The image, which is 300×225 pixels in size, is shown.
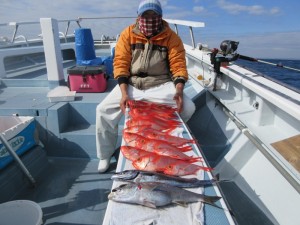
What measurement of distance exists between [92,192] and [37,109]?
1573mm

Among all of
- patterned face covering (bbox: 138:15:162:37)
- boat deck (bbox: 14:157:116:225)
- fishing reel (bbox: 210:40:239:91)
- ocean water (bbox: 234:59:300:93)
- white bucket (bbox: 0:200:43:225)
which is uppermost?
patterned face covering (bbox: 138:15:162:37)

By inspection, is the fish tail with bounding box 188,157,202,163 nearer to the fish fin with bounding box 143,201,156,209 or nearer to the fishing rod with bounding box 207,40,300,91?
the fish fin with bounding box 143,201,156,209

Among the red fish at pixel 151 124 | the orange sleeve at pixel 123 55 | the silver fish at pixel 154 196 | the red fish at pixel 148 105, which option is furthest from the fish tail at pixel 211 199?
the orange sleeve at pixel 123 55

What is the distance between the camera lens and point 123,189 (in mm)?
1541

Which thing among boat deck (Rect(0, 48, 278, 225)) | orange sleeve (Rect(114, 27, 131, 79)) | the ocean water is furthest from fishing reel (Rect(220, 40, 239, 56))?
orange sleeve (Rect(114, 27, 131, 79))

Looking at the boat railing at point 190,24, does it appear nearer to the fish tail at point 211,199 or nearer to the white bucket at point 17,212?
the fish tail at point 211,199

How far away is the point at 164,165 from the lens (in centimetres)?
185

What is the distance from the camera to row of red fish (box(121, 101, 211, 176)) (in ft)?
6.08

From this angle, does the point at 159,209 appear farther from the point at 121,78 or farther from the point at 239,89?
the point at 239,89

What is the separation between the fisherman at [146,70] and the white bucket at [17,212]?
115 centimetres

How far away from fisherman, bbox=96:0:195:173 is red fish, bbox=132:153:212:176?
1.25 m

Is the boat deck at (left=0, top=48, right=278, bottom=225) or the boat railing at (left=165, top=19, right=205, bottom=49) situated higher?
the boat railing at (left=165, top=19, right=205, bottom=49)

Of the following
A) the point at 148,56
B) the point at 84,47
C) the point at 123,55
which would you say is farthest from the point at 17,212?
the point at 84,47

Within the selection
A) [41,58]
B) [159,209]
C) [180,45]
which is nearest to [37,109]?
[180,45]
